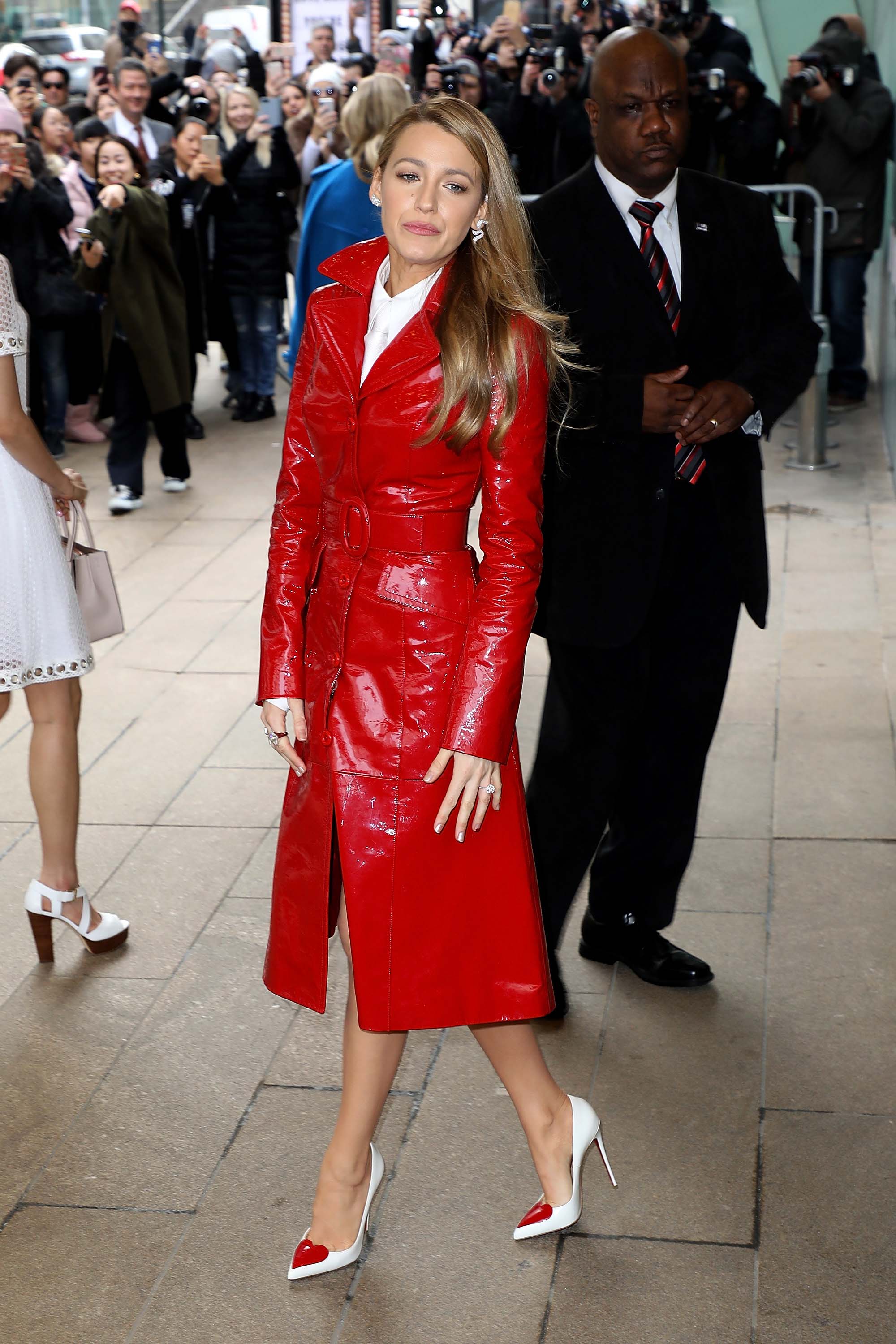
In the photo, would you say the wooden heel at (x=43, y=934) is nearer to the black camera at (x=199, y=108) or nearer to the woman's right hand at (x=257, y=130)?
the woman's right hand at (x=257, y=130)

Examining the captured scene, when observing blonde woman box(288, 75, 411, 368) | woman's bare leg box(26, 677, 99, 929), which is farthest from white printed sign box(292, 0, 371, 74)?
woman's bare leg box(26, 677, 99, 929)

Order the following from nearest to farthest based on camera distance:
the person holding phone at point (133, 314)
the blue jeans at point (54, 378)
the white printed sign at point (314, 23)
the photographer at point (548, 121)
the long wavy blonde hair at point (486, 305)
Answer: the long wavy blonde hair at point (486, 305), the person holding phone at point (133, 314), the blue jeans at point (54, 378), the photographer at point (548, 121), the white printed sign at point (314, 23)

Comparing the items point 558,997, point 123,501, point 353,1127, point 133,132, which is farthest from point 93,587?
point 133,132

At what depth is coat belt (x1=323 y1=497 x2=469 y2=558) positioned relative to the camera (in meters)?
2.39

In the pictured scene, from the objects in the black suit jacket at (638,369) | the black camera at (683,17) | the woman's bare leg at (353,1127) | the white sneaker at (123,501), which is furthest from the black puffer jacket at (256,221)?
the woman's bare leg at (353,1127)

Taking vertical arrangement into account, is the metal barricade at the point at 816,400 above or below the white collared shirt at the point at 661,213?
below

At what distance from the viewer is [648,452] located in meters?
3.12

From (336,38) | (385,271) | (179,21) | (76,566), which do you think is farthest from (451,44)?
(179,21)

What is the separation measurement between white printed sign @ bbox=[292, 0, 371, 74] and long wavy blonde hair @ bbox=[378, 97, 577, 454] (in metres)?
13.6

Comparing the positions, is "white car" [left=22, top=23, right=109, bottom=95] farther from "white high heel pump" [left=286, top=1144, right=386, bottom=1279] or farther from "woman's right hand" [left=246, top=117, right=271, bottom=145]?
"white high heel pump" [left=286, top=1144, right=386, bottom=1279]

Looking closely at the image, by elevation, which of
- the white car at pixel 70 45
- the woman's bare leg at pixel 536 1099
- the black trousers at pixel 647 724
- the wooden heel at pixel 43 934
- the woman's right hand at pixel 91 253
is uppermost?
the white car at pixel 70 45

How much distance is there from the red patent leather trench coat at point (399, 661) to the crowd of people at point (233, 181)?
13.0 ft

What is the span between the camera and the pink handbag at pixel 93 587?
378cm

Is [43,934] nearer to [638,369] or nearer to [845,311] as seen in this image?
[638,369]
